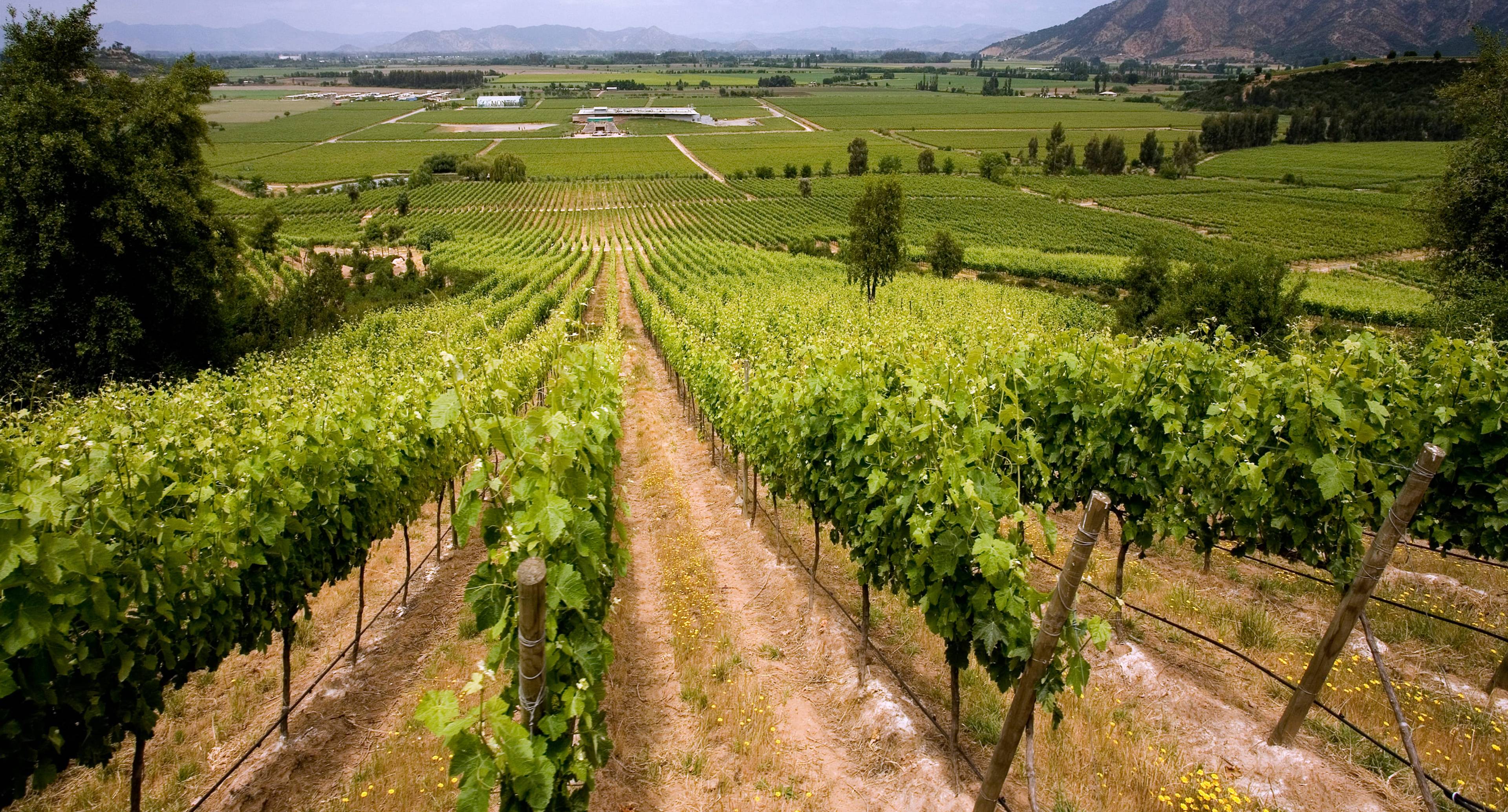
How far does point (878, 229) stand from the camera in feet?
119

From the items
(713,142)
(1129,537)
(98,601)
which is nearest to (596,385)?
(98,601)

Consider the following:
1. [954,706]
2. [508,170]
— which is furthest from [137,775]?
[508,170]

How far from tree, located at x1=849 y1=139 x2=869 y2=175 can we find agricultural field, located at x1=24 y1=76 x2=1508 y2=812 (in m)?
98.3

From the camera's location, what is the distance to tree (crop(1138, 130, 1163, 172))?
335 ft

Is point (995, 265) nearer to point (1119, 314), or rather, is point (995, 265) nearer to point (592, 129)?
point (1119, 314)

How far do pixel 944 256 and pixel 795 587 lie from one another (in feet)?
147

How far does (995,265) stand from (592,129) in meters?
127

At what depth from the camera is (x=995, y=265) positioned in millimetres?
52844

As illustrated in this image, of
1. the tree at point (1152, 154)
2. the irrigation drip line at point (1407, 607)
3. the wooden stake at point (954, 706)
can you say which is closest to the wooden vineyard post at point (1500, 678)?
the irrigation drip line at point (1407, 607)

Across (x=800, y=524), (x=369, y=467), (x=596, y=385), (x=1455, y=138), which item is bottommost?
(x=800, y=524)

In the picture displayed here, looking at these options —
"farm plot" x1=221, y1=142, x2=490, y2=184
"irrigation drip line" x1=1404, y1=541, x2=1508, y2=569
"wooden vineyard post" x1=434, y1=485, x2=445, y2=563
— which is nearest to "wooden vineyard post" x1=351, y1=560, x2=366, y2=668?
"wooden vineyard post" x1=434, y1=485, x2=445, y2=563

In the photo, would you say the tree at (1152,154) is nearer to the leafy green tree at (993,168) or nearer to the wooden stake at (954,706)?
the leafy green tree at (993,168)

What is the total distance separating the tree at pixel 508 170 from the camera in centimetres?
9900

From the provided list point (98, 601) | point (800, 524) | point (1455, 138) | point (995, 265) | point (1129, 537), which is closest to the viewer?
point (98, 601)
